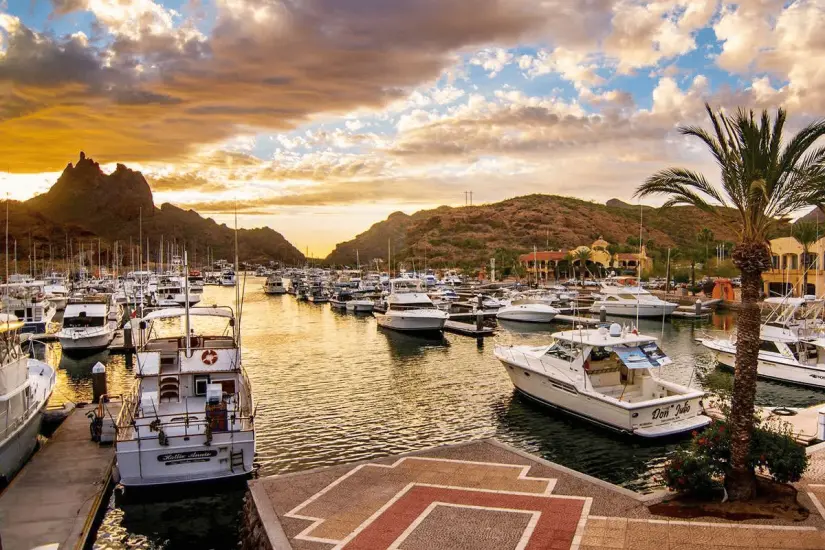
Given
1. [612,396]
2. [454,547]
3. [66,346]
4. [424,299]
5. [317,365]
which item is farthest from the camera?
[424,299]

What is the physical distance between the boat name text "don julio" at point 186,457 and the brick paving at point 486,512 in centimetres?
277

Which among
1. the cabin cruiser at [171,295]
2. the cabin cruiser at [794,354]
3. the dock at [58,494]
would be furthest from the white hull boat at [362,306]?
the dock at [58,494]

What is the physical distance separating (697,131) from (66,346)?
133 feet

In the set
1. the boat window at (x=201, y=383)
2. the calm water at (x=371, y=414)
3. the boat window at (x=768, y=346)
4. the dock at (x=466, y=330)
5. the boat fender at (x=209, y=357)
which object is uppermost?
the boat fender at (x=209, y=357)

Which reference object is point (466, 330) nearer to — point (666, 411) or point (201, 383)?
point (666, 411)

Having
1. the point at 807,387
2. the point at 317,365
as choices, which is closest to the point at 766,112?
the point at 807,387

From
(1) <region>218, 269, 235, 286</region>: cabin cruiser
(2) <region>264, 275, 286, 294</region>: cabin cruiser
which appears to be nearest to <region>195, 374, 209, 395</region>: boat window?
(2) <region>264, 275, 286, 294</region>: cabin cruiser

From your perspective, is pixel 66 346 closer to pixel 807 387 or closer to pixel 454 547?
pixel 454 547

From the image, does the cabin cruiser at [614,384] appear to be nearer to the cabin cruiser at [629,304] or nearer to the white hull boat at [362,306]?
the cabin cruiser at [629,304]

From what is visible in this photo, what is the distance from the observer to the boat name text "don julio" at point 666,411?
20.1 meters

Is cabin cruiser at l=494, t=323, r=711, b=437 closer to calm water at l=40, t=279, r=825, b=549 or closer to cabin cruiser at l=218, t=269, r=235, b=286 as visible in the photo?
calm water at l=40, t=279, r=825, b=549

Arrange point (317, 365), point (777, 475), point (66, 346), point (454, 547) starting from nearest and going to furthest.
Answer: point (454, 547), point (777, 475), point (317, 365), point (66, 346)

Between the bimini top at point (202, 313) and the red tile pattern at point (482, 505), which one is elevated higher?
the bimini top at point (202, 313)

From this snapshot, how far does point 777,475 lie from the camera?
39.8 feet
